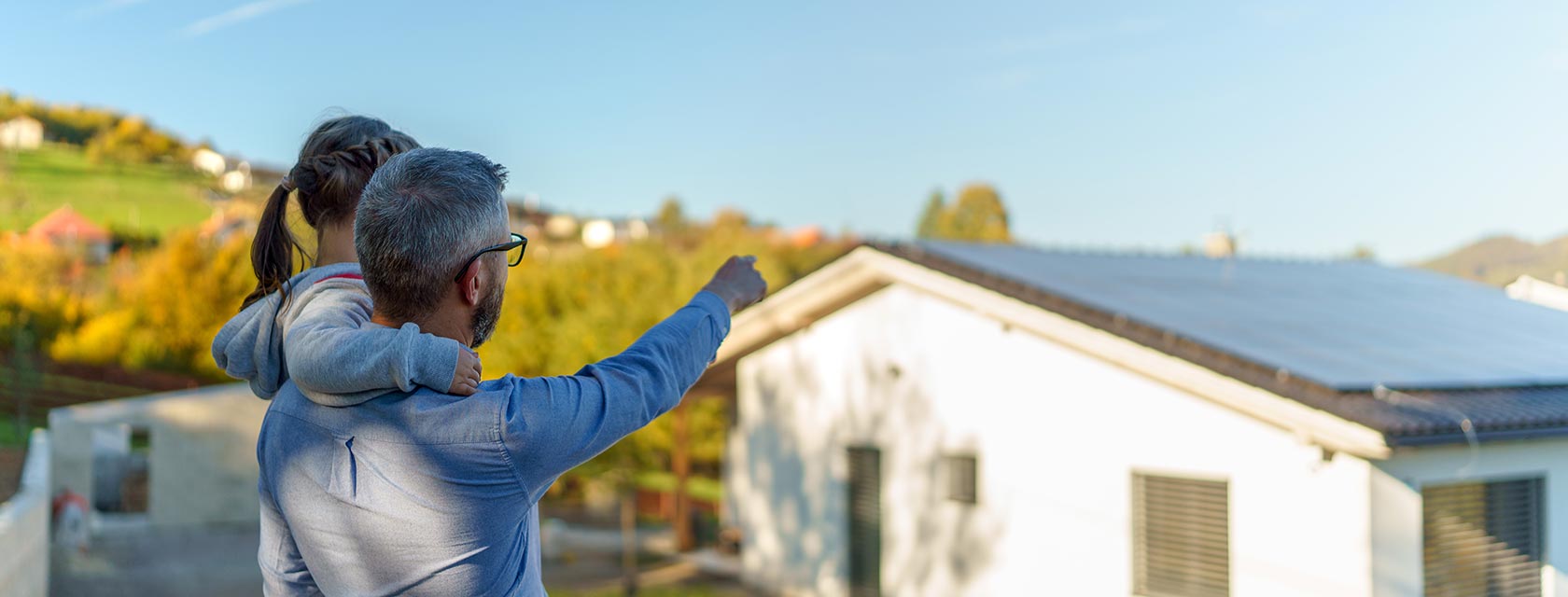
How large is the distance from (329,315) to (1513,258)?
652cm

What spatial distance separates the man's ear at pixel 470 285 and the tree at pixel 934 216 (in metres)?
48.3

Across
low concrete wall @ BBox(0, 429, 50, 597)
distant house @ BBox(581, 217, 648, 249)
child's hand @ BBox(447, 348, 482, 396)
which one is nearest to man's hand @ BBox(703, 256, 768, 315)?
child's hand @ BBox(447, 348, 482, 396)

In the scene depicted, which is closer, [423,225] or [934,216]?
[423,225]

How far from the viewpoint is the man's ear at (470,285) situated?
134cm

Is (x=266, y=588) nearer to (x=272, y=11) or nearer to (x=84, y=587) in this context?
(x=84, y=587)

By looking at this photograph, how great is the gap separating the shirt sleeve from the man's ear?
13 centimetres

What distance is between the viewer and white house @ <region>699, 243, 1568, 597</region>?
7.14 meters

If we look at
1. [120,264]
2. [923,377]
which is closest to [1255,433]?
[923,377]

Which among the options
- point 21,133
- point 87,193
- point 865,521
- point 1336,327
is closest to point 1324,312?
point 1336,327

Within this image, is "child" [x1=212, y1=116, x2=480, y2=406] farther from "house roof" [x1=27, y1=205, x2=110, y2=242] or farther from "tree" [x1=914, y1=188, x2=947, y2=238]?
"tree" [x1=914, y1=188, x2=947, y2=238]

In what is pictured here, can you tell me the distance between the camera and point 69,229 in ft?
125

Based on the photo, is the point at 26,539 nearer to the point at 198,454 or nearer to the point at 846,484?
the point at 846,484

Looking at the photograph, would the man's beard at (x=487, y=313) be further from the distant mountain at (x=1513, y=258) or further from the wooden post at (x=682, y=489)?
the wooden post at (x=682, y=489)

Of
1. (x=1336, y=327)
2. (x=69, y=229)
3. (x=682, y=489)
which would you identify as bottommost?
(x=682, y=489)
